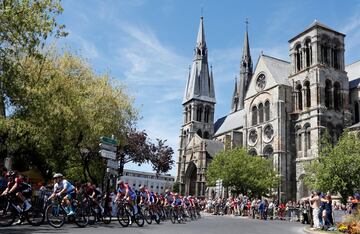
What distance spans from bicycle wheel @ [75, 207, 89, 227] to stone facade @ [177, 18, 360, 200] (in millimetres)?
34065

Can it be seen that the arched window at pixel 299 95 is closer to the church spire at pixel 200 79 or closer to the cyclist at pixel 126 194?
the church spire at pixel 200 79

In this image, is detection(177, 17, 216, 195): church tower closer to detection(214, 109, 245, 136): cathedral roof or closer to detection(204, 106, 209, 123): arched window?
detection(204, 106, 209, 123): arched window

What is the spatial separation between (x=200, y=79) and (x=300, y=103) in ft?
115

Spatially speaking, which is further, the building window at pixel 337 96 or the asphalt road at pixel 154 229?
the building window at pixel 337 96

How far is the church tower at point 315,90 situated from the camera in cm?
4559

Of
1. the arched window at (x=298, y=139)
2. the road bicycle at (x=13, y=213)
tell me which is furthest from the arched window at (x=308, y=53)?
the road bicycle at (x=13, y=213)

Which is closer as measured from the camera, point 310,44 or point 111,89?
point 111,89

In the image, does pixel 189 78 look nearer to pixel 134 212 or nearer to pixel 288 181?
pixel 288 181

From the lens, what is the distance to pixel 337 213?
2014 centimetres

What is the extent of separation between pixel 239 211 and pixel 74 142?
17811mm

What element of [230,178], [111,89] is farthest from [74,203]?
[230,178]

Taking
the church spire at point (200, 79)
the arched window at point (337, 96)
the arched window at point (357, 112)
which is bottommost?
the arched window at point (357, 112)

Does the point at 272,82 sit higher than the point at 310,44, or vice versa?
the point at 310,44

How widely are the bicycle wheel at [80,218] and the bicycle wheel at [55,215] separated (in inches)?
26.0
